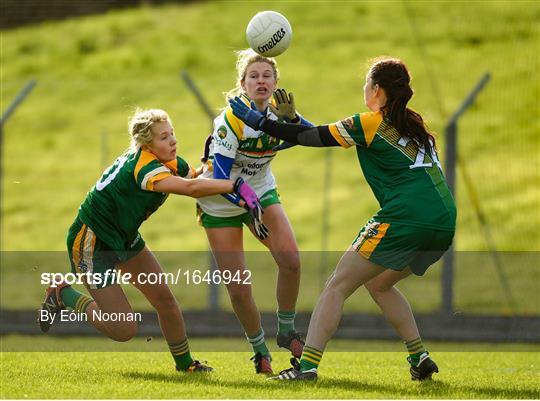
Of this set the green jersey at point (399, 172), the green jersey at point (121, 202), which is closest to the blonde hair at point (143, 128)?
the green jersey at point (121, 202)

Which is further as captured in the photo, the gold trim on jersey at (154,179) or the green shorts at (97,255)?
the green shorts at (97,255)

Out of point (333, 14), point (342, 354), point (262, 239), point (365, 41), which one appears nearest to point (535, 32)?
point (365, 41)

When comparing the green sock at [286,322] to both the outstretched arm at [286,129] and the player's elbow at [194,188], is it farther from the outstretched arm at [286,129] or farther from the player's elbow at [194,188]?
the outstretched arm at [286,129]

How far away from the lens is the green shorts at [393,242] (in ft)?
23.3

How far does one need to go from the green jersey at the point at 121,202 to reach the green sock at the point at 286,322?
119 centimetres

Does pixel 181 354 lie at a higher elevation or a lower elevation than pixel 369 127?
lower

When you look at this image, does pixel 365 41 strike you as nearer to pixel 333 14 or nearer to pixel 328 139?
pixel 333 14

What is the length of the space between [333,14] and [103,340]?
18985 millimetres

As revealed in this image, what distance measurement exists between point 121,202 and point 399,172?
191 cm

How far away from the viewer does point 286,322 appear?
8047 mm

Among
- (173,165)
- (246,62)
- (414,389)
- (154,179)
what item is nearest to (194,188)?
(154,179)

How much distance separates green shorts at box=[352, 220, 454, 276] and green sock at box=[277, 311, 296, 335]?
3.56 feet

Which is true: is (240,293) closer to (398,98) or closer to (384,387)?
(384,387)

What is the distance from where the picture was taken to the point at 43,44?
26844mm
